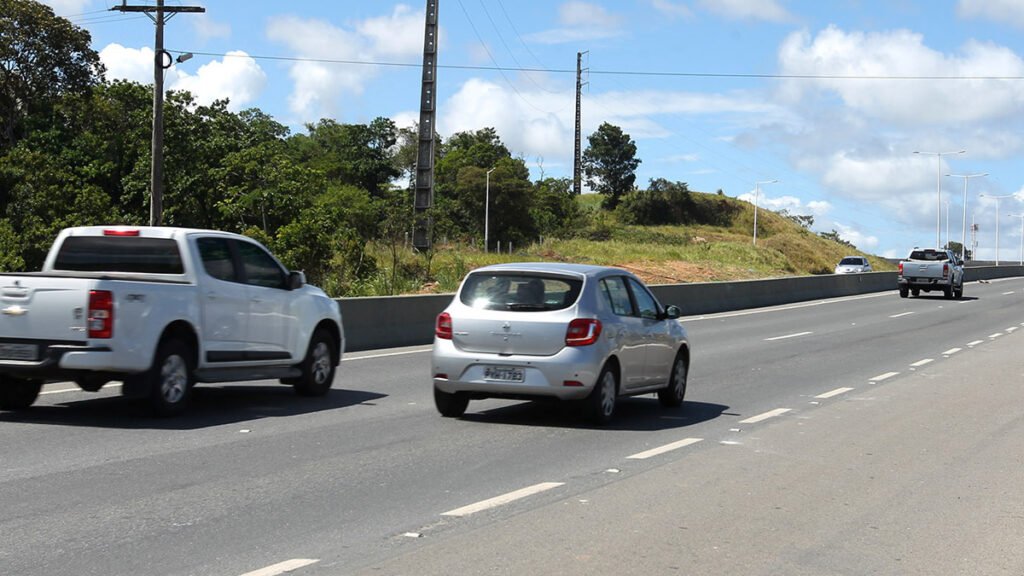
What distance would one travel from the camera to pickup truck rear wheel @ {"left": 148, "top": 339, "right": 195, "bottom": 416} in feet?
37.6

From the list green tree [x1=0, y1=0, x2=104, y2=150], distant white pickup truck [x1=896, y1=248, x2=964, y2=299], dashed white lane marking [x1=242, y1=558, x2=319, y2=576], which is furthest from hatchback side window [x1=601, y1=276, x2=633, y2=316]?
green tree [x1=0, y1=0, x2=104, y2=150]

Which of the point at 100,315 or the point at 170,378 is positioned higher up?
the point at 100,315

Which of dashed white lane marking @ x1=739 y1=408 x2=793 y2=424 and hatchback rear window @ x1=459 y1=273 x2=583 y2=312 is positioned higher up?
hatchback rear window @ x1=459 y1=273 x2=583 y2=312

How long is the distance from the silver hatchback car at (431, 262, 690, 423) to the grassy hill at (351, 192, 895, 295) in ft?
52.6

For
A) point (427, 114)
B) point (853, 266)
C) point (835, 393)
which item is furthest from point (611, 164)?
point (835, 393)

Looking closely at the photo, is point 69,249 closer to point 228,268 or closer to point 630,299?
point 228,268

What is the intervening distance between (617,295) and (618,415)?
52.5 inches

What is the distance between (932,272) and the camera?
156 ft

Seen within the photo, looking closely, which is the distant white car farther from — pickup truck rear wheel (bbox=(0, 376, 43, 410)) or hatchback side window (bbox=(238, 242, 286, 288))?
pickup truck rear wheel (bbox=(0, 376, 43, 410))

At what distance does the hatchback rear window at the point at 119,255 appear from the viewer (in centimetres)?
1220

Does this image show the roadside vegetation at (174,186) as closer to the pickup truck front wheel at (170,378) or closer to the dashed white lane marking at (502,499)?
the pickup truck front wheel at (170,378)

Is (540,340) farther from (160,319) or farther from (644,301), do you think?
(160,319)

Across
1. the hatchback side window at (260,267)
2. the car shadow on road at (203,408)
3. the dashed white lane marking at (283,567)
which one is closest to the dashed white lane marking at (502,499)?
the dashed white lane marking at (283,567)

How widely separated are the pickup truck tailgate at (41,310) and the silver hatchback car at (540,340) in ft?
10.7
